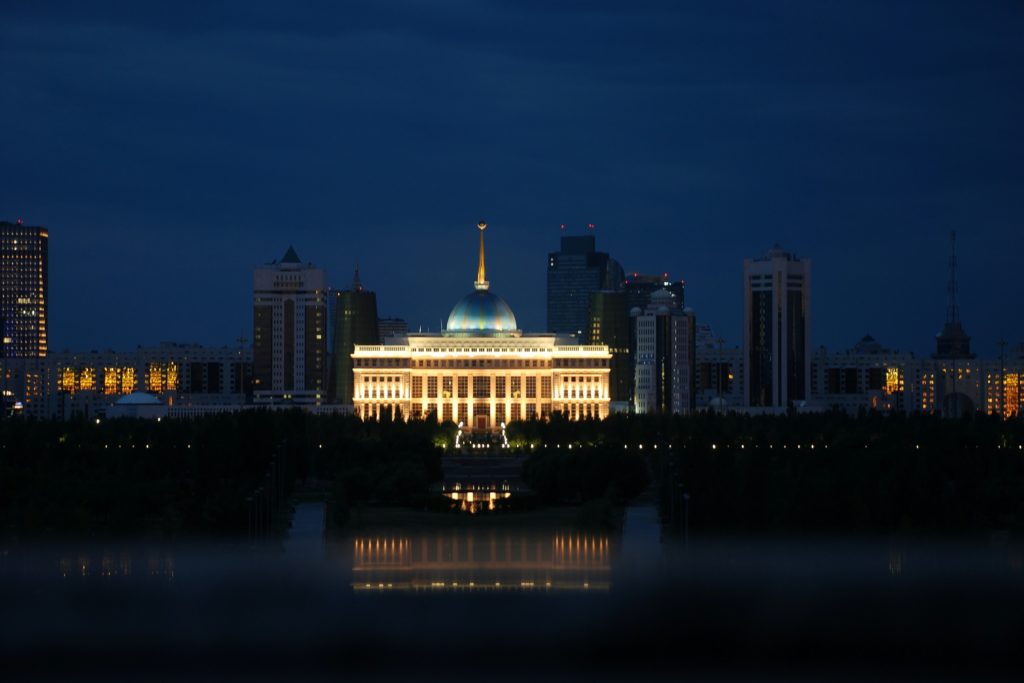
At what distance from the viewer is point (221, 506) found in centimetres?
6625

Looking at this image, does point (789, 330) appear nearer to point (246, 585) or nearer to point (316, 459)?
point (316, 459)

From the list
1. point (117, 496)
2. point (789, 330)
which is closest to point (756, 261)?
point (789, 330)

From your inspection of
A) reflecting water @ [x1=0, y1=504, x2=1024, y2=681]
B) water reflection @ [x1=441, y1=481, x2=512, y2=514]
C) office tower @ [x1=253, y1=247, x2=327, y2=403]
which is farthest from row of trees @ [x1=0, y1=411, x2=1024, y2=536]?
office tower @ [x1=253, y1=247, x2=327, y2=403]

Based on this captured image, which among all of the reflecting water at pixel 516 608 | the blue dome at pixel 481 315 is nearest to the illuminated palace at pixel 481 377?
the blue dome at pixel 481 315

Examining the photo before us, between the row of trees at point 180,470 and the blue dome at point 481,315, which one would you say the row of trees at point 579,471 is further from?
the blue dome at point 481,315

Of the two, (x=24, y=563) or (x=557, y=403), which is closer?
(x=24, y=563)

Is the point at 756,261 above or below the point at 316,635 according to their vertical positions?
above

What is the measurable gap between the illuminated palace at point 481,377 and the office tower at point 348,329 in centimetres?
2134

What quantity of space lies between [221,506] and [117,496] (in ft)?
17.5

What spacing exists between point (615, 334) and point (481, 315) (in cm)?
2595

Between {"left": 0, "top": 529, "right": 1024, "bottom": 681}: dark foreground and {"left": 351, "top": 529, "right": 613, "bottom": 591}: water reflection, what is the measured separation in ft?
0.40

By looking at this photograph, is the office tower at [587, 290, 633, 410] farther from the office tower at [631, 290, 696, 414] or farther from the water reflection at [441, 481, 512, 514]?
the water reflection at [441, 481, 512, 514]

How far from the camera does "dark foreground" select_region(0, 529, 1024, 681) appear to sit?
42031mm

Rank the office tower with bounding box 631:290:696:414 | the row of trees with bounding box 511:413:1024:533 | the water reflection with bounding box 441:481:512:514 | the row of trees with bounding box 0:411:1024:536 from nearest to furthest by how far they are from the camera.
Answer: the row of trees with bounding box 511:413:1024:533
the row of trees with bounding box 0:411:1024:536
the water reflection with bounding box 441:481:512:514
the office tower with bounding box 631:290:696:414
